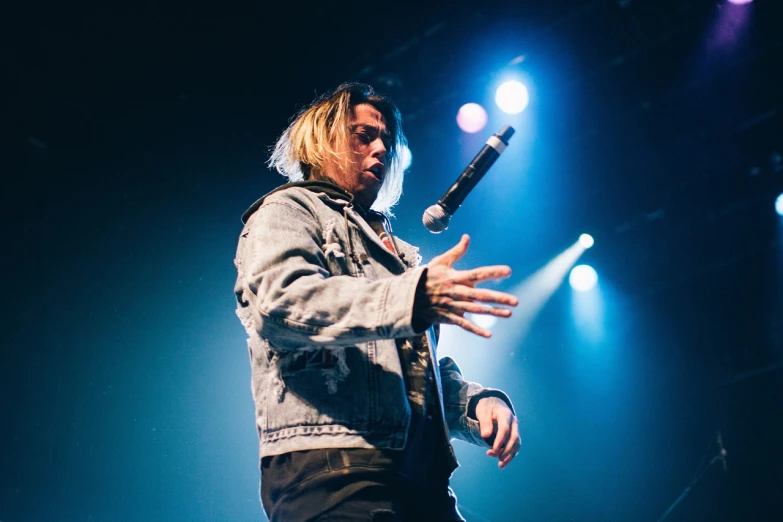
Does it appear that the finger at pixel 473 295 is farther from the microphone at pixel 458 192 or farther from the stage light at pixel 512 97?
the stage light at pixel 512 97

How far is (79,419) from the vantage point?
2.89 m

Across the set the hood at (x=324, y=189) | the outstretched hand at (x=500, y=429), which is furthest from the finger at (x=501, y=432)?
the hood at (x=324, y=189)

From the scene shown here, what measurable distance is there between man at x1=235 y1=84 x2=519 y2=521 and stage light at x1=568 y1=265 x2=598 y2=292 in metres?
3.64

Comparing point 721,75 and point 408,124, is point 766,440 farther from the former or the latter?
point 408,124

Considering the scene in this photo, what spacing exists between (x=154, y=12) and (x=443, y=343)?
3.21 meters

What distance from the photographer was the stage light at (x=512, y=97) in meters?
4.77

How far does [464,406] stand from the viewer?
5.71ft

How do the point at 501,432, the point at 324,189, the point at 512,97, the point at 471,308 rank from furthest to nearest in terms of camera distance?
the point at 512,97
the point at 324,189
the point at 501,432
the point at 471,308

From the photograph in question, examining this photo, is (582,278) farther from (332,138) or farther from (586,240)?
(332,138)

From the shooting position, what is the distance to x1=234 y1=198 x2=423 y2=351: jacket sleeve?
109 cm

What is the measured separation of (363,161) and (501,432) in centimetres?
102

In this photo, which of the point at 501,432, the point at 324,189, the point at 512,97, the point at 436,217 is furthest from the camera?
the point at 512,97

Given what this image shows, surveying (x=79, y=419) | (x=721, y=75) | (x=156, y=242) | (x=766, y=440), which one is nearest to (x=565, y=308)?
(x=766, y=440)

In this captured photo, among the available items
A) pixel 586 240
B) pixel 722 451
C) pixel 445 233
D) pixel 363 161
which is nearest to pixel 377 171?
pixel 363 161
